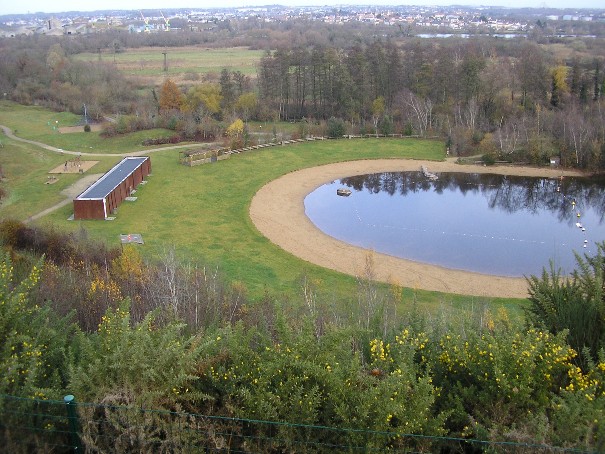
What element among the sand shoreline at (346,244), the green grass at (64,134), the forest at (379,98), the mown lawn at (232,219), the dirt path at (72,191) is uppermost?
the forest at (379,98)

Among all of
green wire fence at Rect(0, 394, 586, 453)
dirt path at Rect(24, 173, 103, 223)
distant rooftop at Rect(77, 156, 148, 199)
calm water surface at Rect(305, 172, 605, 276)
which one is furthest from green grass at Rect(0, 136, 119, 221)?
green wire fence at Rect(0, 394, 586, 453)

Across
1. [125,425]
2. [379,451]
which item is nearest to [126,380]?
[125,425]

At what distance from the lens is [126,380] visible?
7988 millimetres

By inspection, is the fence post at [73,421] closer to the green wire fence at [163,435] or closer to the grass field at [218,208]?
the green wire fence at [163,435]

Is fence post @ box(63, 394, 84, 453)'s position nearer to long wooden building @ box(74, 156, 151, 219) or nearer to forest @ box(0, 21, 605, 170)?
long wooden building @ box(74, 156, 151, 219)

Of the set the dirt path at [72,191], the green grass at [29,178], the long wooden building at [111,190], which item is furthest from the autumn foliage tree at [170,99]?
the dirt path at [72,191]

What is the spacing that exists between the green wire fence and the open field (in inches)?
2408

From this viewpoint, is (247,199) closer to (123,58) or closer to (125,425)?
(125,425)

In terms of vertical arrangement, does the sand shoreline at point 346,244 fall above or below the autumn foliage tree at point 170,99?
below

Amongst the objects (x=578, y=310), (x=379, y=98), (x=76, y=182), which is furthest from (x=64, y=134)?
(x=578, y=310)

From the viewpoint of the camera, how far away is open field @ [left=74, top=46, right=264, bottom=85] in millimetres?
71000

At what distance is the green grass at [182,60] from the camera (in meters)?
74.4

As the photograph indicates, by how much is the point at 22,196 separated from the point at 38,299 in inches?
788

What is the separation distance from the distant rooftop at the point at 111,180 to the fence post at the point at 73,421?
71.1 ft
